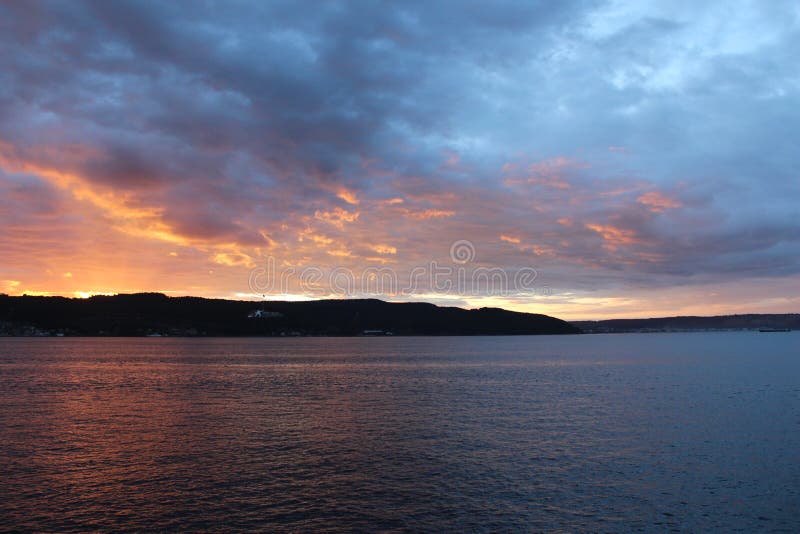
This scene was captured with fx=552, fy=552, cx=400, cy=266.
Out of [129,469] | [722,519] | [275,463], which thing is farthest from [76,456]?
[722,519]

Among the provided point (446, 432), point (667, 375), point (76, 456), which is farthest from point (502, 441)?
point (667, 375)

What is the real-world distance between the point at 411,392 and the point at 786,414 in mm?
47939

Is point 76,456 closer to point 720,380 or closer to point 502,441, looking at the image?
point 502,441

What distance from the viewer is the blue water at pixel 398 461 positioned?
30.2 metres

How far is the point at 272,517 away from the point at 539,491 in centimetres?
1630

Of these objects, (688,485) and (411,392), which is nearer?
(688,485)

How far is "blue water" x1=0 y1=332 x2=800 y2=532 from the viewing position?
3025 cm

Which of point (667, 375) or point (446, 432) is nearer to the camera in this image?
point (446, 432)

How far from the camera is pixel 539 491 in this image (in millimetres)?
34469

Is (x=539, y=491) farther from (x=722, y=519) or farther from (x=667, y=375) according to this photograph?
(x=667, y=375)

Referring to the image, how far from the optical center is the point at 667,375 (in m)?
118

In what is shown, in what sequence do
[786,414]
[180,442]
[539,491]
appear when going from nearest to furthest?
[539,491]
[180,442]
[786,414]

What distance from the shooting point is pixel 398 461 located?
41.5 m

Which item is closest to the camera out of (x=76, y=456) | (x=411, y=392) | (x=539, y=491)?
(x=539, y=491)
